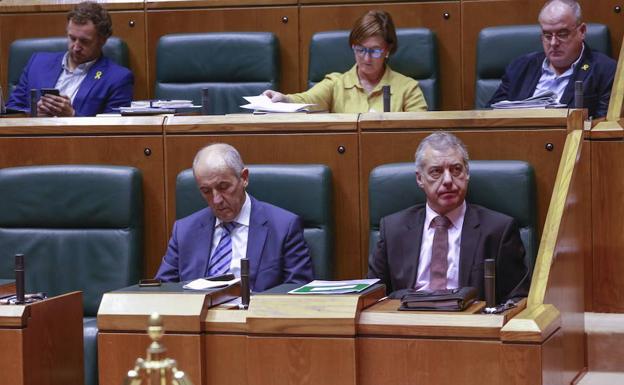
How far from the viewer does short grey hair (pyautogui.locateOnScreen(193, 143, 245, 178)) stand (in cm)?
173

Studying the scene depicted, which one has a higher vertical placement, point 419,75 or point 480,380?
point 419,75

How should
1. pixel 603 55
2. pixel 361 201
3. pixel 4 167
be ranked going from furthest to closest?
1. pixel 603 55
2. pixel 4 167
3. pixel 361 201

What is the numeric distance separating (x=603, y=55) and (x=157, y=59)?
92 cm

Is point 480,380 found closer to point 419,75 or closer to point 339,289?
point 339,289

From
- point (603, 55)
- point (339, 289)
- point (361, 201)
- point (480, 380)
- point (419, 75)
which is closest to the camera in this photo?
point (480, 380)

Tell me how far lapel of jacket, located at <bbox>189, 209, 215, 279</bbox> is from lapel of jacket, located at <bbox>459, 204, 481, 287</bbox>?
1.24 feet

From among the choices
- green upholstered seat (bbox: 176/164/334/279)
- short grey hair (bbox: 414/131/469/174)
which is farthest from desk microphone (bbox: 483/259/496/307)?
green upholstered seat (bbox: 176/164/334/279)

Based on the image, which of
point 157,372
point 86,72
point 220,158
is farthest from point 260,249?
point 157,372

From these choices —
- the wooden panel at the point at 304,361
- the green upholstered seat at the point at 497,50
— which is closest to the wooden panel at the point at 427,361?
the wooden panel at the point at 304,361

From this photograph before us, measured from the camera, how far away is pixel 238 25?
2535 mm

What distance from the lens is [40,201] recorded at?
1.87 m

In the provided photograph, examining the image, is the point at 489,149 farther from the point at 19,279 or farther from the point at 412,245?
the point at 19,279

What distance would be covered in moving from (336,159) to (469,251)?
29 centimetres

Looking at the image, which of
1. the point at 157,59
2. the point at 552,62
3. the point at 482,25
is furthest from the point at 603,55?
the point at 157,59
